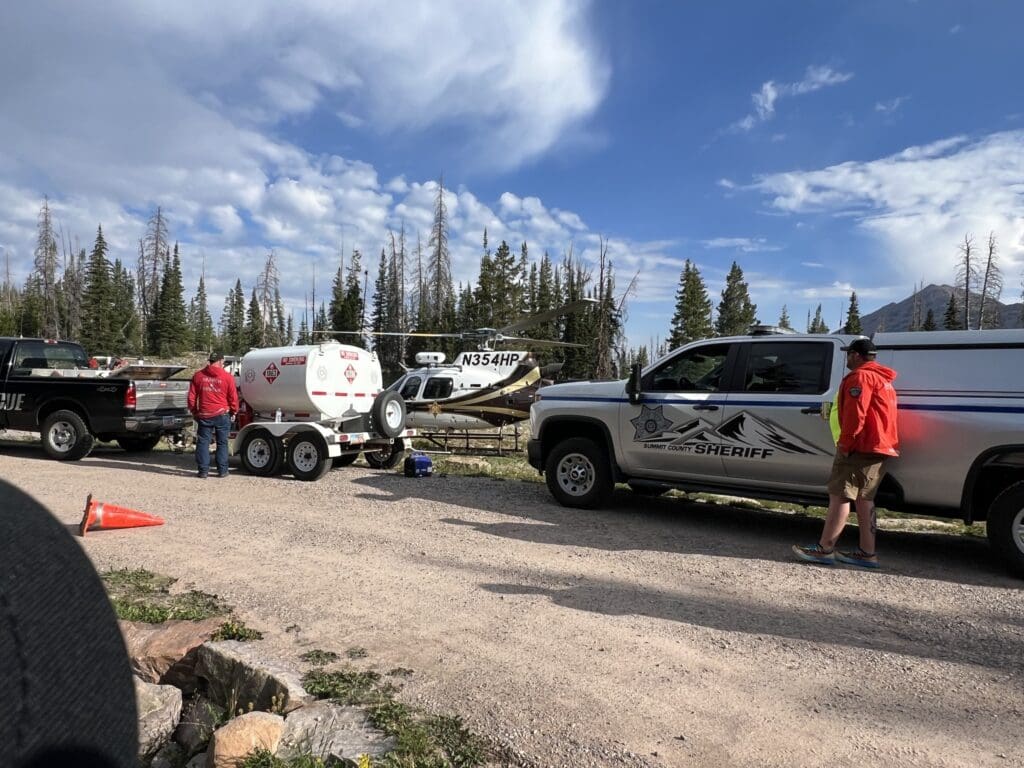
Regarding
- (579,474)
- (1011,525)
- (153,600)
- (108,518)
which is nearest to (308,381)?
(108,518)

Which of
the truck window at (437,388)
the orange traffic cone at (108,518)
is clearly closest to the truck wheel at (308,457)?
the orange traffic cone at (108,518)

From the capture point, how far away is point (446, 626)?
14.8 feet

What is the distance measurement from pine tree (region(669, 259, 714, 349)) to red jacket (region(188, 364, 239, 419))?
53.6 metres

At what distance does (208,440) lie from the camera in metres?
10.7

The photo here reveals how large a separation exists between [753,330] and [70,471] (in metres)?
10.7

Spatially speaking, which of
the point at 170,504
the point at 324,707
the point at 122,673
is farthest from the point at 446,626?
the point at 170,504

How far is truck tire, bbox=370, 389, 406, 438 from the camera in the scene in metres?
11.7

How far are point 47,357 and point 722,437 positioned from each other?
13007 millimetres

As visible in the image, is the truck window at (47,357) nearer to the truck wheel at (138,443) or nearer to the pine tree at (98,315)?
the truck wheel at (138,443)

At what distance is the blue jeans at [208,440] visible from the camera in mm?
10602

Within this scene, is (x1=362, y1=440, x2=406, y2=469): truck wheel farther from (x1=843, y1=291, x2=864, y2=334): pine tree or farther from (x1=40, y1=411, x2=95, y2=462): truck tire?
(x1=843, y1=291, x2=864, y2=334): pine tree

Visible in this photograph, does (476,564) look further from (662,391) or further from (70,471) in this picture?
(70,471)

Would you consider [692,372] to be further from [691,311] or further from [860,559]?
[691,311]

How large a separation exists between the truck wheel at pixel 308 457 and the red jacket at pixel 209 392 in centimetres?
127
